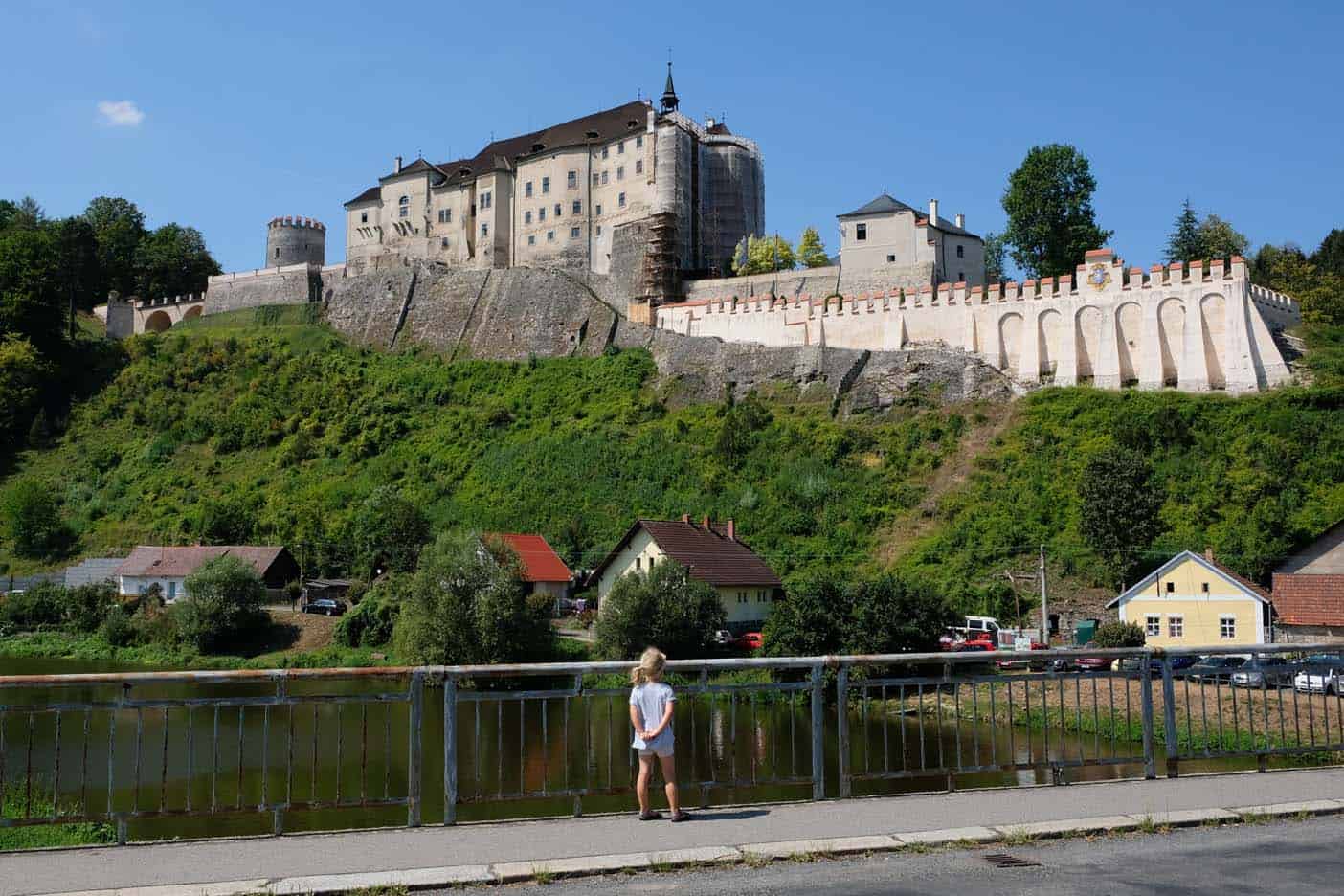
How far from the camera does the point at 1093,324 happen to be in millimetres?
60375

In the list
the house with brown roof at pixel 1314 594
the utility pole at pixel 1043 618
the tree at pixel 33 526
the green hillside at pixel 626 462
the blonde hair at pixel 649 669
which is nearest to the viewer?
the blonde hair at pixel 649 669

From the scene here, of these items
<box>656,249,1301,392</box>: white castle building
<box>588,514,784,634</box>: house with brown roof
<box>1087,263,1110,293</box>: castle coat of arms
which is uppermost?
<box>1087,263,1110,293</box>: castle coat of arms

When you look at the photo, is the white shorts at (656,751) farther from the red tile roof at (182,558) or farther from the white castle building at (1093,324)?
the red tile roof at (182,558)

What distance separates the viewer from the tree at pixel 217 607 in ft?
170

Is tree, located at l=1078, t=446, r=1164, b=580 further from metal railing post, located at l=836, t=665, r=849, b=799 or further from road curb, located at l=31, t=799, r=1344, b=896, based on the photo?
metal railing post, located at l=836, t=665, r=849, b=799

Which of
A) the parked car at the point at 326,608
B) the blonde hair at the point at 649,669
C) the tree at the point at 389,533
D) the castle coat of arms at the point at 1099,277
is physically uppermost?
the castle coat of arms at the point at 1099,277

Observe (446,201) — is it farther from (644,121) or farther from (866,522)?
(866,522)

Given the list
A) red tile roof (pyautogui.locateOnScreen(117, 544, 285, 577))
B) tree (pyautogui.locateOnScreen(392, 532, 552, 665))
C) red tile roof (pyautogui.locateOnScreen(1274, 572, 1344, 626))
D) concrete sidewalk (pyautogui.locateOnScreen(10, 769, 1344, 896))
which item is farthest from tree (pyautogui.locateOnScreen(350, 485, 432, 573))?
concrete sidewalk (pyautogui.locateOnScreen(10, 769, 1344, 896))

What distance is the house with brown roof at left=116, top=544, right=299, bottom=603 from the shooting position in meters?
59.5

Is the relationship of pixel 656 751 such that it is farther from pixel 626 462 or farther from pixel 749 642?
pixel 626 462

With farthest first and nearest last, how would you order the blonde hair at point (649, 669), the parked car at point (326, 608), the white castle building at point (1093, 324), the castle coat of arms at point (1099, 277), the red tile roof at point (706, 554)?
1. the castle coat of arms at point (1099, 277)
2. the white castle building at point (1093, 324)
3. the parked car at point (326, 608)
4. the red tile roof at point (706, 554)
5. the blonde hair at point (649, 669)

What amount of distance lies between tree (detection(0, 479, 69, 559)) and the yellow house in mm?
61448

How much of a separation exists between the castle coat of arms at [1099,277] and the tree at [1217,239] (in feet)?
81.0

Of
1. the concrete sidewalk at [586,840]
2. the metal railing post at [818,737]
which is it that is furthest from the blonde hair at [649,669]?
the metal railing post at [818,737]
